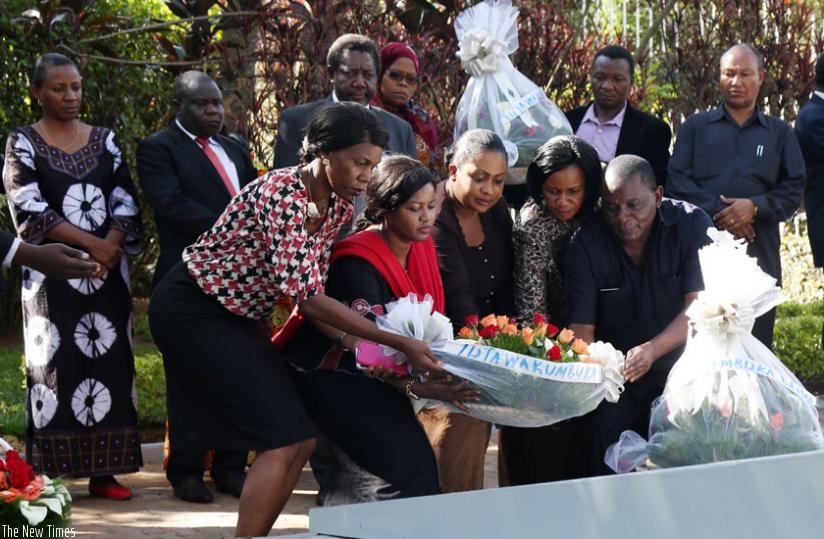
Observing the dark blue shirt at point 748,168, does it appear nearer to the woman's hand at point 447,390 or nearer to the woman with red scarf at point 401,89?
the woman with red scarf at point 401,89

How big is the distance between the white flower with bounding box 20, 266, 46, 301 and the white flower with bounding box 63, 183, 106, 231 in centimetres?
29

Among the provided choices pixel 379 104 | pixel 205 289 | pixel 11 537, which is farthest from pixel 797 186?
pixel 11 537

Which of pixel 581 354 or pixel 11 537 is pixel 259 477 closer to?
pixel 11 537

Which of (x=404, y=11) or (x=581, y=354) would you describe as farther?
(x=404, y=11)

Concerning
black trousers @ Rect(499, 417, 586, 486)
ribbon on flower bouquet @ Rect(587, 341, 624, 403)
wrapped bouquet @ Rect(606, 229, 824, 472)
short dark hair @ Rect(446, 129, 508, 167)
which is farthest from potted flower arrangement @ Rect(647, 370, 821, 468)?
short dark hair @ Rect(446, 129, 508, 167)

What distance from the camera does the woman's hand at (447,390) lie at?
498 centimetres

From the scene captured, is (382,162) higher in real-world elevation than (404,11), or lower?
lower

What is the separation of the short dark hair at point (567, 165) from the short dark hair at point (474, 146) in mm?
237

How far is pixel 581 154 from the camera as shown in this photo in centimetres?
592

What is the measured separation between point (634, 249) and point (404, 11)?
317cm

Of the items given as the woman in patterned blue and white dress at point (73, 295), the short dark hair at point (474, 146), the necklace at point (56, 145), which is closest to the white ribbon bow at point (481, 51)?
the short dark hair at point (474, 146)

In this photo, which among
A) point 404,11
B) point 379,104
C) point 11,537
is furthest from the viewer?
point 404,11

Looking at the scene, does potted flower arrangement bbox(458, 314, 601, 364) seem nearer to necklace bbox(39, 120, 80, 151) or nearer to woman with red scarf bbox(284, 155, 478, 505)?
woman with red scarf bbox(284, 155, 478, 505)

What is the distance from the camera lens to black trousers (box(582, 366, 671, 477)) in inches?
223
